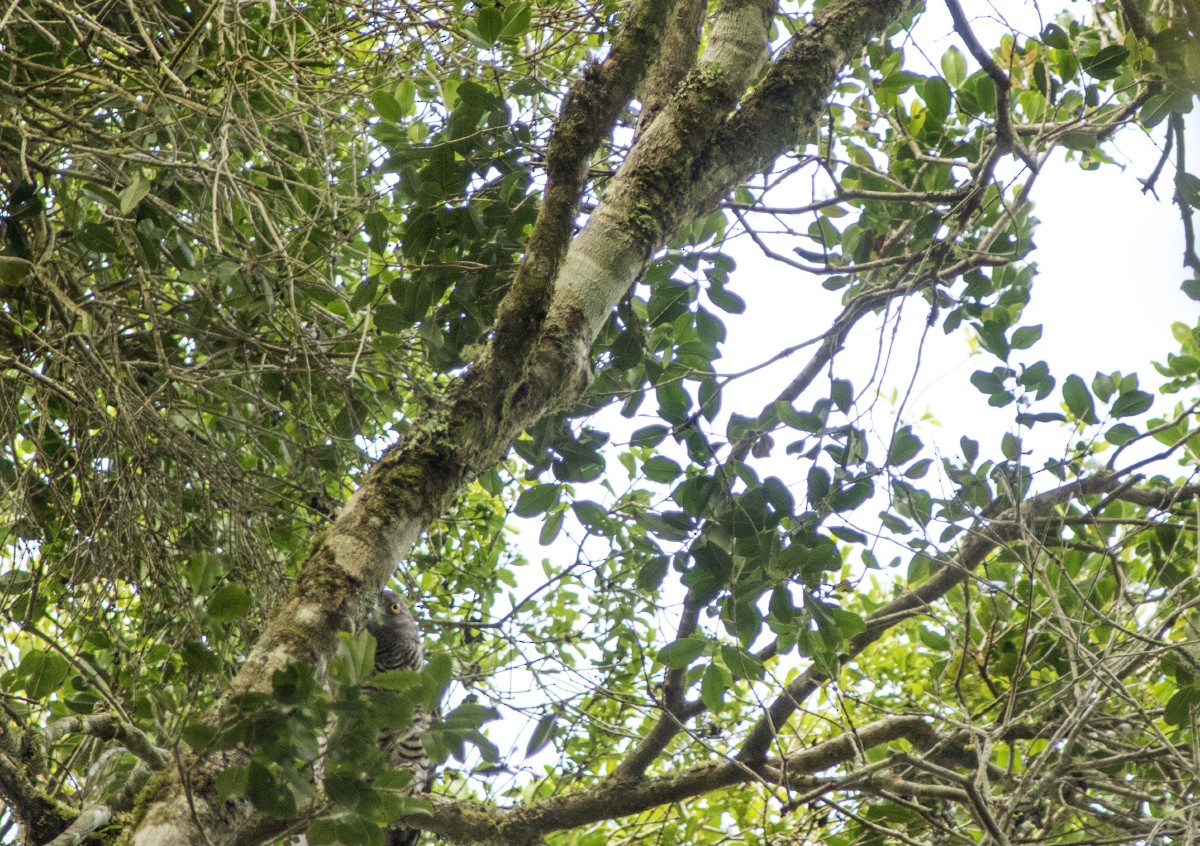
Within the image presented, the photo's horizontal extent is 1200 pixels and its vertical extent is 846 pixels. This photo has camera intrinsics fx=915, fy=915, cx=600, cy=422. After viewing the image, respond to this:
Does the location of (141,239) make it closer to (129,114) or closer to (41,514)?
(129,114)

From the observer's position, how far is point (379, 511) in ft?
4.27

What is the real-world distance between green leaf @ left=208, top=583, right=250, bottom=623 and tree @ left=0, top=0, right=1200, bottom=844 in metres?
0.13

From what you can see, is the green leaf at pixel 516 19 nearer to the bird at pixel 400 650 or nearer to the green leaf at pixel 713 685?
the green leaf at pixel 713 685

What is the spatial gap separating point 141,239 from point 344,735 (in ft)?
4.31

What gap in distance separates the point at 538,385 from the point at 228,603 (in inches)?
24.4

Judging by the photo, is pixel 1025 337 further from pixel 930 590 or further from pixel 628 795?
pixel 628 795

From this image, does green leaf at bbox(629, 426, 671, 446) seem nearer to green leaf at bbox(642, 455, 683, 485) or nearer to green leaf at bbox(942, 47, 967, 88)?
green leaf at bbox(642, 455, 683, 485)

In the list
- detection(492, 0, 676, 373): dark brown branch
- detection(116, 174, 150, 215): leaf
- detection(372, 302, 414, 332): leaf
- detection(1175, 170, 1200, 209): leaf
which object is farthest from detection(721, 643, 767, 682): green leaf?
detection(116, 174, 150, 215): leaf

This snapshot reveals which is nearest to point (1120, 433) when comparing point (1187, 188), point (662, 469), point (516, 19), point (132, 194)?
point (1187, 188)

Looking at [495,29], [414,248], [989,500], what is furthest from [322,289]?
[989,500]

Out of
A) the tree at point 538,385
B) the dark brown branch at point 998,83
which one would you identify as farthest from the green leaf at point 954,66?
the dark brown branch at point 998,83

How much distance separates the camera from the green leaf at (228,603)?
1005 millimetres

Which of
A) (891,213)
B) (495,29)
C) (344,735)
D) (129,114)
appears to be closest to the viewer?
(344,735)

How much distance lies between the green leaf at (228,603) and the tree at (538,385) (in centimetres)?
13
